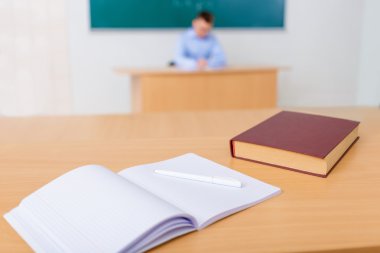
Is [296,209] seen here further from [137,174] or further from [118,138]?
[118,138]

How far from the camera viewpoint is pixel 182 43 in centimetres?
410

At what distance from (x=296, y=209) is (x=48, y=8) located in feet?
13.1

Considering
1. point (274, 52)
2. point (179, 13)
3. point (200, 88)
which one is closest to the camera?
point (200, 88)

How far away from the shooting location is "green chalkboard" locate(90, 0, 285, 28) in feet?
13.9

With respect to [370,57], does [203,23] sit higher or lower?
higher

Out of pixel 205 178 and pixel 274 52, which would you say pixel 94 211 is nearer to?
pixel 205 178

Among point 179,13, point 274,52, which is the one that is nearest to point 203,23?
point 179,13

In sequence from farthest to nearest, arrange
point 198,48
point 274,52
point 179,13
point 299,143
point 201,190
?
point 274,52 → point 179,13 → point 198,48 → point 299,143 → point 201,190

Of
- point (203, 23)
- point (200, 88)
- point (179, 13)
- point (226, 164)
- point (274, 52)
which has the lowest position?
point (200, 88)

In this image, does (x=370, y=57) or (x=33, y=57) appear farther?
(x=370, y=57)

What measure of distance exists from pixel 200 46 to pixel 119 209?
3.69 meters

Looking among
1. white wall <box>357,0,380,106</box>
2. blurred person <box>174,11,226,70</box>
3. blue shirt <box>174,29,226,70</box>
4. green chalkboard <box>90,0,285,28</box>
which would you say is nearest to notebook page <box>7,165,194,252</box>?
blurred person <box>174,11,226,70</box>

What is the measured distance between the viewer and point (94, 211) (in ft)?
1.93

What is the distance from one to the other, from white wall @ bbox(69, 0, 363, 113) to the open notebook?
3.76 metres
